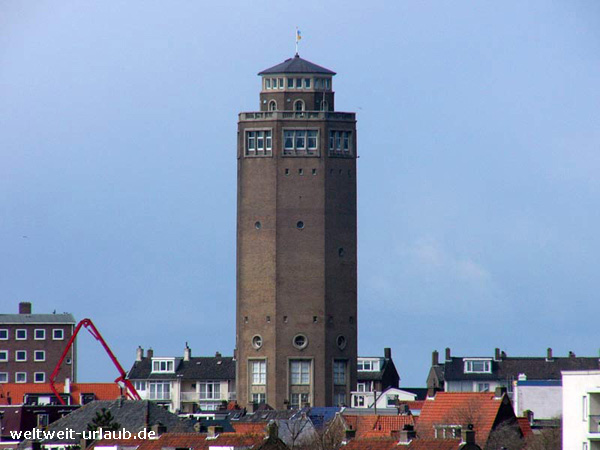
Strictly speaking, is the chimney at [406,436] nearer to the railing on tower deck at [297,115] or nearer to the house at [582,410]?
the house at [582,410]

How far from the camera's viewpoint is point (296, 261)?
13250cm

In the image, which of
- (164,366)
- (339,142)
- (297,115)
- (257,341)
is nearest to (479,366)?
(257,341)

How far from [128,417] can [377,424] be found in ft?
34.1

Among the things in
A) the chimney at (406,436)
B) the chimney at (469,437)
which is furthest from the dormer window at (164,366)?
the chimney at (469,437)

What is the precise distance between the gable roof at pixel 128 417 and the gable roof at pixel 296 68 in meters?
44.2

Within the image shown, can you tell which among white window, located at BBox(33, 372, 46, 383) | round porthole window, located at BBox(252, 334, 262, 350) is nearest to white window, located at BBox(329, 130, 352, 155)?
round porthole window, located at BBox(252, 334, 262, 350)

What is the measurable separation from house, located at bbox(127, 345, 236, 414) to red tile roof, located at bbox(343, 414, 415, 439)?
55789 millimetres

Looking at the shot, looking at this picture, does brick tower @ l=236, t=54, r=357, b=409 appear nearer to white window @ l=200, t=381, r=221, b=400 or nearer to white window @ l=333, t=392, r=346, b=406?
white window @ l=333, t=392, r=346, b=406

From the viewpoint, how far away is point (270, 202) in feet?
434

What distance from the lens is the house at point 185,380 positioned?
150750mm

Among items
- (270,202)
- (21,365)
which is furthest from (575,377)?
(21,365)

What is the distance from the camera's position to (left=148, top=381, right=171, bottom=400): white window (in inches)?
5989

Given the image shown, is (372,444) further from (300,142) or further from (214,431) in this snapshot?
(300,142)

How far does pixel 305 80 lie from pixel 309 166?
239 inches
